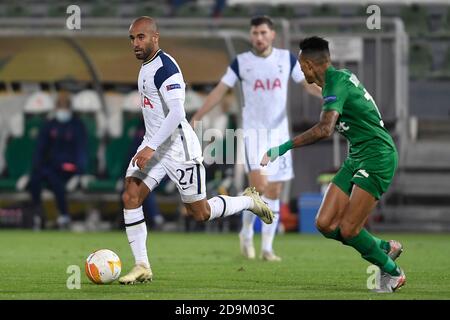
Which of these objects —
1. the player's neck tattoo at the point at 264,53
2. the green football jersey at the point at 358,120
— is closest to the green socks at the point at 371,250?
the green football jersey at the point at 358,120

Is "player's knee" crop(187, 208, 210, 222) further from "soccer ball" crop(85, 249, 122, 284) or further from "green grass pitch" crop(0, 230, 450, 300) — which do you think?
"soccer ball" crop(85, 249, 122, 284)

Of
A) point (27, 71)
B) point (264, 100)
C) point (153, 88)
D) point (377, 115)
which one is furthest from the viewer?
point (27, 71)

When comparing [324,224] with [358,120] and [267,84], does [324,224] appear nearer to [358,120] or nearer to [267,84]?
[358,120]

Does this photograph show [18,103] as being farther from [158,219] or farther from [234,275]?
[234,275]

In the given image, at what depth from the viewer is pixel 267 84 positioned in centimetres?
1429

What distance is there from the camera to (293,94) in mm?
21469

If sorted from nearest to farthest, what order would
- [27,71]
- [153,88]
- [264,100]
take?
[153,88]
[264,100]
[27,71]

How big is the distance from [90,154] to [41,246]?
6.68 m

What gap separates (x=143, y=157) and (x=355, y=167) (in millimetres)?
1792

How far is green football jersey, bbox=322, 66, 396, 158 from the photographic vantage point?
31.7 ft

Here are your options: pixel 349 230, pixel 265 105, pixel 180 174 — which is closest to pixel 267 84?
pixel 265 105

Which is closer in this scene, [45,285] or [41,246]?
[45,285]

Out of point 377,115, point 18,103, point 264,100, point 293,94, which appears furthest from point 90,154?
point 377,115

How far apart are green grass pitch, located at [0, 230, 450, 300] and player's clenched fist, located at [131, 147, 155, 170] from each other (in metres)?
1.04
